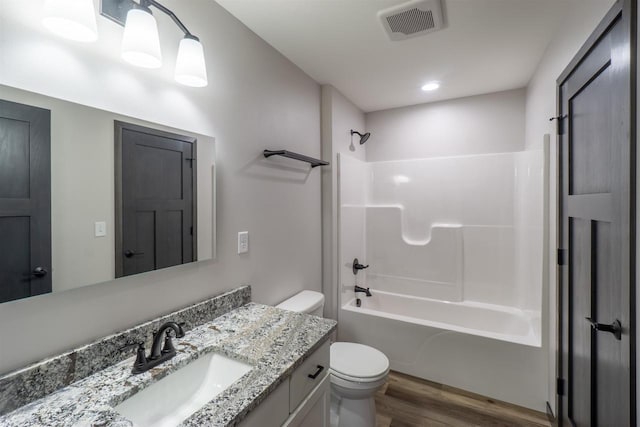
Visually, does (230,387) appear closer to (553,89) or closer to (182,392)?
(182,392)

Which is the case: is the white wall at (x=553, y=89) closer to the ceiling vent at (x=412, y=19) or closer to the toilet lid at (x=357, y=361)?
the ceiling vent at (x=412, y=19)

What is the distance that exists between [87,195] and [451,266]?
2.88 m

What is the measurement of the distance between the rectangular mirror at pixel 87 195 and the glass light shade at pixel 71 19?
22cm

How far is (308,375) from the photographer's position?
1.18 metres

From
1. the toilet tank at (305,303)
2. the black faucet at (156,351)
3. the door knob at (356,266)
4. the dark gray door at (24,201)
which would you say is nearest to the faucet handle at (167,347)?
the black faucet at (156,351)

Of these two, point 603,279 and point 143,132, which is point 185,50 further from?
point 603,279

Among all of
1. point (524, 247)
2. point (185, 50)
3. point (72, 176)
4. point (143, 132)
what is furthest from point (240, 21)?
point (524, 247)

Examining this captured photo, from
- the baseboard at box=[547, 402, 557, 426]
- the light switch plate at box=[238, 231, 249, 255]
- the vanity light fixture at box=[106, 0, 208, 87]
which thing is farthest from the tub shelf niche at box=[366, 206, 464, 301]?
the vanity light fixture at box=[106, 0, 208, 87]

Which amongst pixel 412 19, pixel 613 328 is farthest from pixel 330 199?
pixel 613 328

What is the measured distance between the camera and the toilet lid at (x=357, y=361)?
68.9 inches

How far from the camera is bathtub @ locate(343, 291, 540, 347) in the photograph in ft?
7.42

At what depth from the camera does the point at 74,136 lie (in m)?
0.97

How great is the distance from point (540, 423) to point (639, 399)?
52.2 inches

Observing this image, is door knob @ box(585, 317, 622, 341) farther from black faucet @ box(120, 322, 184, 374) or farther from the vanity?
black faucet @ box(120, 322, 184, 374)
